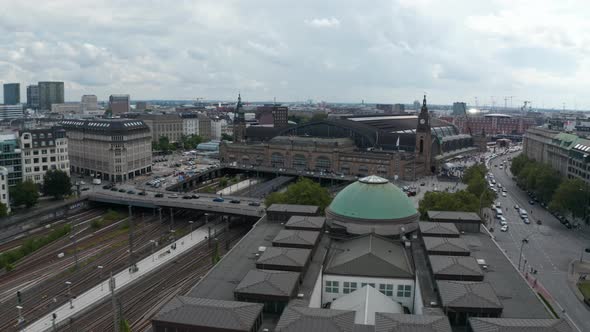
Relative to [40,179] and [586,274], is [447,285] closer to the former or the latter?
[586,274]

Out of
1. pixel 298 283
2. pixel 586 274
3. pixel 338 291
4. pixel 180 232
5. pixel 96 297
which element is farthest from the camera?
pixel 180 232

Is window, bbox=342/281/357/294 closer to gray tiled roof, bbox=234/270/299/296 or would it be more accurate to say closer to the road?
gray tiled roof, bbox=234/270/299/296

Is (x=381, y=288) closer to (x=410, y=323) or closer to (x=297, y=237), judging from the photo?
(x=297, y=237)

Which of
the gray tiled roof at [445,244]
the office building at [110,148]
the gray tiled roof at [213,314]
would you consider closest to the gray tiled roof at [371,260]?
the gray tiled roof at [445,244]

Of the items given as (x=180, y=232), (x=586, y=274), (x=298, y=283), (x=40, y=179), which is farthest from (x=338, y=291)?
(x=40, y=179)

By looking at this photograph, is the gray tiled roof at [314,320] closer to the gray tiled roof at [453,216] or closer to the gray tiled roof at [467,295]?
the gray tiled roof at [467,295]

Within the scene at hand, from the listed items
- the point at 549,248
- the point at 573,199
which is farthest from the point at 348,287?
the point at 573,199

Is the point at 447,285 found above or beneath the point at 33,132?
beneath
